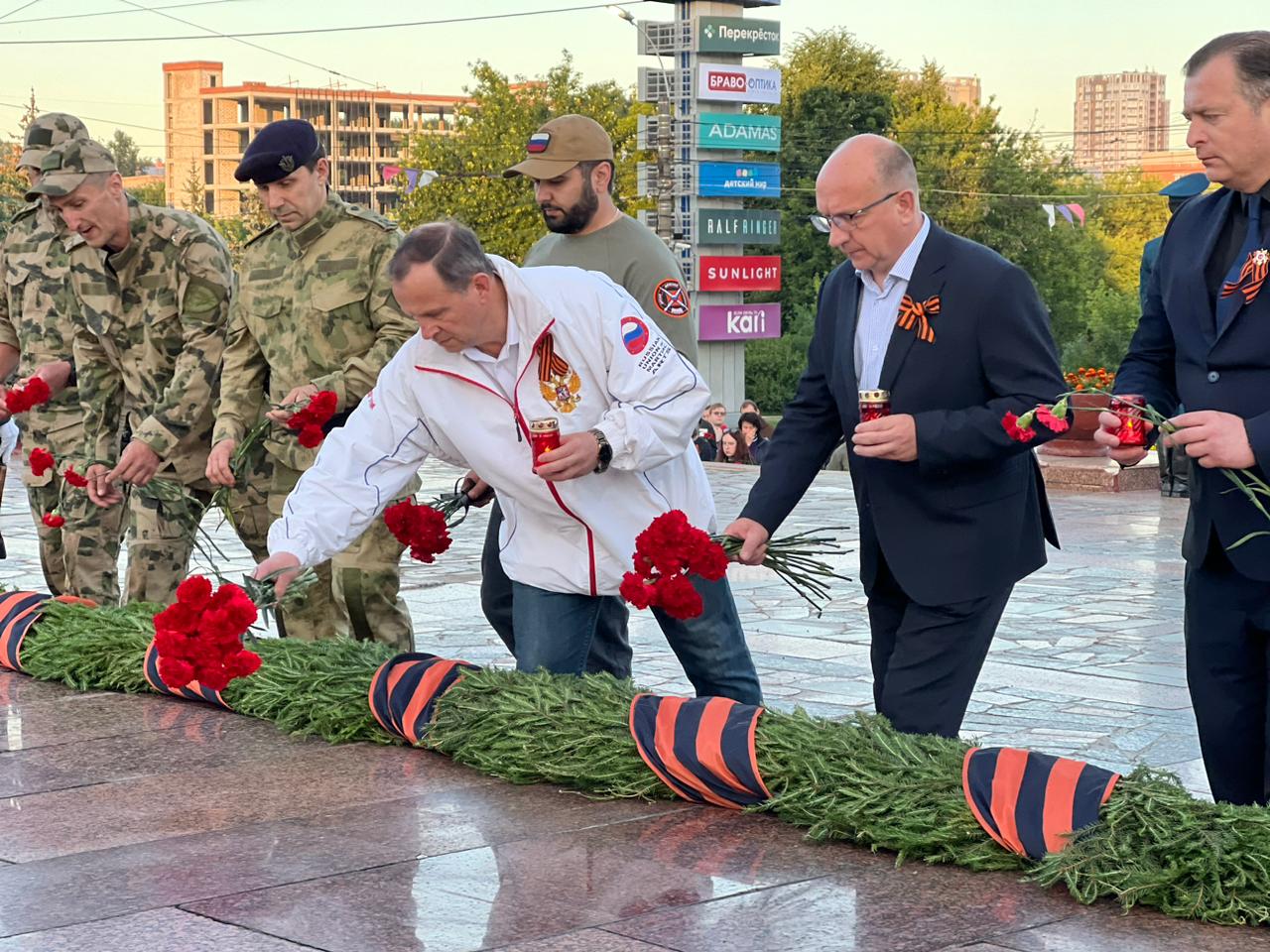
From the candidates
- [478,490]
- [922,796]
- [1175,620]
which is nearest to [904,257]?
[922,796]

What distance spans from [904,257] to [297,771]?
7.20 feet

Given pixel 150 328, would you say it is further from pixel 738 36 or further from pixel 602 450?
pixel 738 36

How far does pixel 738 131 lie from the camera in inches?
2373

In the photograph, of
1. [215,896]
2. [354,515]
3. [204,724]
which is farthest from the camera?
[204,724]

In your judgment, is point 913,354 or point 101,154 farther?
point 101,154

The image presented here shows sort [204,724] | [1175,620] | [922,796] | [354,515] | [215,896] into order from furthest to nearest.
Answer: [1175,620] → [204,724] → [354,515] → [922,796] → [215,896]

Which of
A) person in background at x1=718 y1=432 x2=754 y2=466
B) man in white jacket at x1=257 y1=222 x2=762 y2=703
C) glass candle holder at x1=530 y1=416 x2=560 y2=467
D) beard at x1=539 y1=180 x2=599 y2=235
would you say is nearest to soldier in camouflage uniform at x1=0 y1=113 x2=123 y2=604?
beard at x1=539 y1=180 x2=599 y2=235

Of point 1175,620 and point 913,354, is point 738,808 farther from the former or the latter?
point 1175,620

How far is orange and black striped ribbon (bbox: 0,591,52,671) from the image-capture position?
7.14 m

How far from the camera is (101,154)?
7.52 meters

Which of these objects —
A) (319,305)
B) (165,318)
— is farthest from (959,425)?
(165,318)

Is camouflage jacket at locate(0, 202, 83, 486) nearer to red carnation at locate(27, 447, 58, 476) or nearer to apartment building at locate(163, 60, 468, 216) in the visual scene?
red carnation at locate(27, 447, 58, 476)

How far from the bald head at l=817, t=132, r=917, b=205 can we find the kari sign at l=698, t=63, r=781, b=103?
54760 millimetres

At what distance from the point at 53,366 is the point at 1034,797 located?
549 cm
